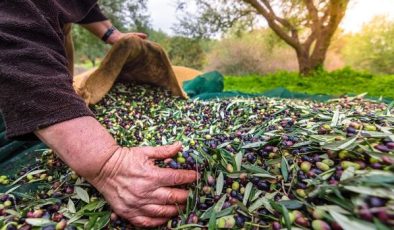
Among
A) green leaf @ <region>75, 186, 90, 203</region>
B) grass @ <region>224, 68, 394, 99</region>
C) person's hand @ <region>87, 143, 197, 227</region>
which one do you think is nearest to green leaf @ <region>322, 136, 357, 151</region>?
person's hand @ <region>87, 143, 197, 227</region>

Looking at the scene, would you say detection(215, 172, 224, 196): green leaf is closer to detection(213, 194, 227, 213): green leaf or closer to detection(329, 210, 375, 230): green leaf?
detection(213, 194, 227, 213): green leaf

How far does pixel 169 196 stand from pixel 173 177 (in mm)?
50

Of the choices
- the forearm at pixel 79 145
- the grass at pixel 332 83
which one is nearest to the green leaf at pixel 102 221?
the forearm at pixel 79 145

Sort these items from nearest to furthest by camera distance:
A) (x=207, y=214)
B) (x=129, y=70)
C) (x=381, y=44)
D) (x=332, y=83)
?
(x=207, y=214) → (x=129, y=70) → (x=332, y=83) → (x=381, y=44)

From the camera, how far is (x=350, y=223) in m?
0.59

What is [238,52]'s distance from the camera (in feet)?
21.8

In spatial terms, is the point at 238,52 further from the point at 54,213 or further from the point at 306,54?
the point at 54,213

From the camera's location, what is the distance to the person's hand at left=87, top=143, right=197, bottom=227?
31.1 inches

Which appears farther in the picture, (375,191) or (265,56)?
(265,56)

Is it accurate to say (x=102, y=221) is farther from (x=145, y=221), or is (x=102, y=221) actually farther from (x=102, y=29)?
(x=102, y=29)

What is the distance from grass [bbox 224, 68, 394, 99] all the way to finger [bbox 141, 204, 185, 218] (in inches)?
69.0

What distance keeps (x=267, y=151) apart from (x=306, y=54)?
3202mm

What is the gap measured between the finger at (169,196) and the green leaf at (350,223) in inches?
14.7

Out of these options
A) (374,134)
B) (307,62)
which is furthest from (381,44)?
(374,134)
